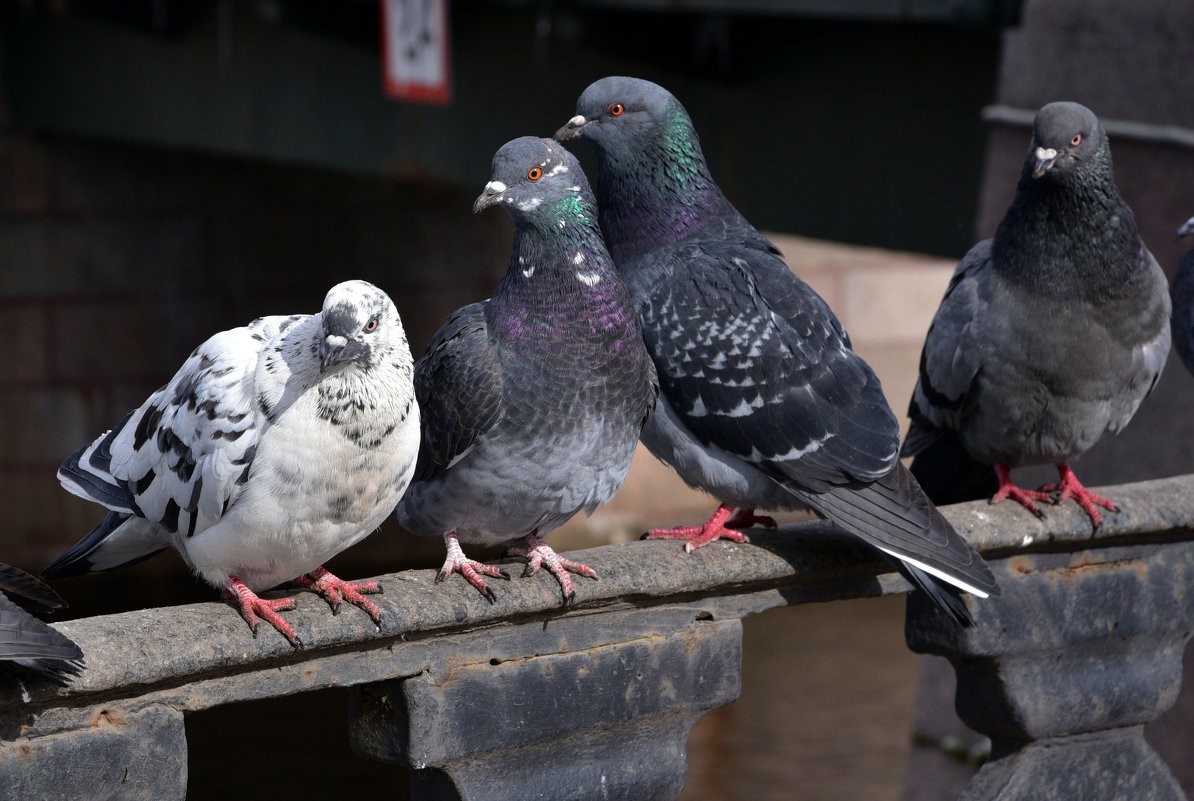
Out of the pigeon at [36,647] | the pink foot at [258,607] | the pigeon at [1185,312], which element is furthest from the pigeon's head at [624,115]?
the pigeon at [36,647]

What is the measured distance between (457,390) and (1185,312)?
2922 millimetres

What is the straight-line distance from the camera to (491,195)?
12.7 feet

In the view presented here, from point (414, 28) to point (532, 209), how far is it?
673cm

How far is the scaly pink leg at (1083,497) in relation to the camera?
3736 millimetres

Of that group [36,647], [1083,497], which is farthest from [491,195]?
[36,647]

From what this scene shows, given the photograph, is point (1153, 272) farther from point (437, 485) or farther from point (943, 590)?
point (437, 485)

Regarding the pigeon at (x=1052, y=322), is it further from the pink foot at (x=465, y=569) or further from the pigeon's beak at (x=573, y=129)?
the pink foot at (x=465, y=569)

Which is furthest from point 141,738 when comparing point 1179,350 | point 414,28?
point 414,28

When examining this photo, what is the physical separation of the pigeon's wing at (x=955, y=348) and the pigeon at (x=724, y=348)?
0.71 m

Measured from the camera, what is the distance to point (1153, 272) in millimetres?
5051

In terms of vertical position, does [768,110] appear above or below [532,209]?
below

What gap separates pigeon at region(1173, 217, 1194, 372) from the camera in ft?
18.8

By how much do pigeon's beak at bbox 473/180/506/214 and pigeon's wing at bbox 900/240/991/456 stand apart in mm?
1849

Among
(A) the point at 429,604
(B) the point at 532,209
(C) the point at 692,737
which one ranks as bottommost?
(C) the point at 692,737
